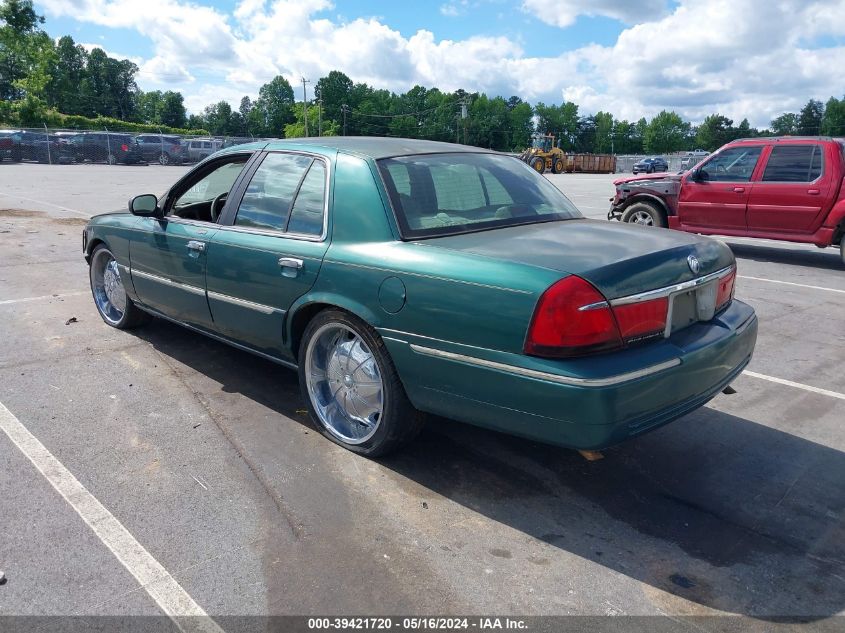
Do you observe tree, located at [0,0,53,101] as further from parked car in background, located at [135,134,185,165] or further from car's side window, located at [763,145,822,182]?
car's side window, located at [763,145,822,182]

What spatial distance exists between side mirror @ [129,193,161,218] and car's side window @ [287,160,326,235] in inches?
59.3

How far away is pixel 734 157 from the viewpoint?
402 inches

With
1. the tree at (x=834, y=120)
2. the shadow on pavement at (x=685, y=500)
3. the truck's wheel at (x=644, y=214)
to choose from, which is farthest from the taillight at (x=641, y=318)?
the tree at (x=834, y=120)

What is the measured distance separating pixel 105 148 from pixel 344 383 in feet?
123

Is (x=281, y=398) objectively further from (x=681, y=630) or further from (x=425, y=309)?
(x=681, y=630)

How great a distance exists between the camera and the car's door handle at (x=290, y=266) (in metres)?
3.61

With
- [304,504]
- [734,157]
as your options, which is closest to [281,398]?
[304,504]

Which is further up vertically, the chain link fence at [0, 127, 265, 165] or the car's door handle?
the chain link fence at [0, 127, 265, 165]

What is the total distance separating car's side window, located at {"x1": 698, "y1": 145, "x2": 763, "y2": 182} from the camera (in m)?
9.98

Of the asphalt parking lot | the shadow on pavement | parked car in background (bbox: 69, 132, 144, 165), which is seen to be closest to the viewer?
the asphalt parking lot

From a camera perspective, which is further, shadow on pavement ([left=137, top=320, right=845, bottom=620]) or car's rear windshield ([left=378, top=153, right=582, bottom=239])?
car's rear windshield ([left=378, top=153, right=582, bottom=239])

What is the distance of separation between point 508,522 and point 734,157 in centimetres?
903

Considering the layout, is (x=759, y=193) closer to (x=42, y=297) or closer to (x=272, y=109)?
(x=42, y=297)

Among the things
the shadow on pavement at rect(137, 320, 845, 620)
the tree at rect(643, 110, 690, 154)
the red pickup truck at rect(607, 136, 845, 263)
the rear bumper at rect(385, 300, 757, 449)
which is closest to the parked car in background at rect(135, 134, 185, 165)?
the red pickup truck at rect(607, 136, 845, 263)
